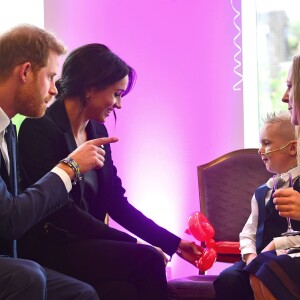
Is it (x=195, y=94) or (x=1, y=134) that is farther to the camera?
(x=195, y=94)

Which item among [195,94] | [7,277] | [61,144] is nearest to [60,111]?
[61,144]

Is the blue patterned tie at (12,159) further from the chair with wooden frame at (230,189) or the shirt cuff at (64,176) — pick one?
the chair with wooden frame at (230,189)

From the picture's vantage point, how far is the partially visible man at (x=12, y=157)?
196 cm

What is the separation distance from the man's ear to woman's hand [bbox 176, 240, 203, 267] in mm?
1089

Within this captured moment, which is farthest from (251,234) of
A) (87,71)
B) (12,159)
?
(12,159)

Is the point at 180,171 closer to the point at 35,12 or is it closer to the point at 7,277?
the point at 35,12

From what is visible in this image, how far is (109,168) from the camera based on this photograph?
9.17 feet

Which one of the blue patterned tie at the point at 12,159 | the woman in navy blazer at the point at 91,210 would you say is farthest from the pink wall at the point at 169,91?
the blue patterned tie at the point at 12,159

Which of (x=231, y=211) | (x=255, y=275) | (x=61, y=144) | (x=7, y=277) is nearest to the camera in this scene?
(x=7, y=277)

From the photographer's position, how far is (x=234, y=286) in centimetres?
255

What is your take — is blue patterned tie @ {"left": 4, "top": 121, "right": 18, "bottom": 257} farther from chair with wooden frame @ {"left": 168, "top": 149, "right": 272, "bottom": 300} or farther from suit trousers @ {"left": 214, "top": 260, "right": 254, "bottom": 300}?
chair with wooden frame @ {"left": 168, "top": 149, "right": 272, "bottom": 300}

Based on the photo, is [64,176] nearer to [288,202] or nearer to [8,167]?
[8,167]

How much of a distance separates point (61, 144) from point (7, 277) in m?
0.85

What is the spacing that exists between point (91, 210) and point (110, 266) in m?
0.38
